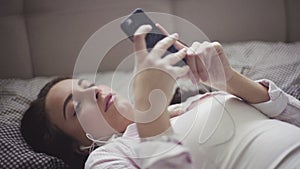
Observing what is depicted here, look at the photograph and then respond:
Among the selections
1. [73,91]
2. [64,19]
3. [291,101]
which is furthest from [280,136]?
[64,19]

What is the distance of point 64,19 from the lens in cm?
186

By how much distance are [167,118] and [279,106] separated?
12.1 inches

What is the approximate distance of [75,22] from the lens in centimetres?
186

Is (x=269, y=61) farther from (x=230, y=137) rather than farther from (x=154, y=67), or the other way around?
(x=154, y=67)

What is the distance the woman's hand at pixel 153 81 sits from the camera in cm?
91

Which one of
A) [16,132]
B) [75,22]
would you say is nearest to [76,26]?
[75,22]

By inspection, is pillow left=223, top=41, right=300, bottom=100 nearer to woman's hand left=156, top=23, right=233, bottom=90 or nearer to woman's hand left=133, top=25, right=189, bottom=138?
woman's hand left=156, top=23, right=233, bottom=90

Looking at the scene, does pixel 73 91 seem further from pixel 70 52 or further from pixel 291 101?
pixel 70 52

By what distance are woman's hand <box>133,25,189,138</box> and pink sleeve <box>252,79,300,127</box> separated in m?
0.26

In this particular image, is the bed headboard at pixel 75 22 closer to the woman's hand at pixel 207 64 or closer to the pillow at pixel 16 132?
the pillow at pixel 16 132

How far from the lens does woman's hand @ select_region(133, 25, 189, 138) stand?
2.98ft

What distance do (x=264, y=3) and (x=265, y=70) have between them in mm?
415

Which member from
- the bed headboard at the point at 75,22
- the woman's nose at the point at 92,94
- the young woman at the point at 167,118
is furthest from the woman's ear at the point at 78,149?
the bed headboard at the point at 75,22

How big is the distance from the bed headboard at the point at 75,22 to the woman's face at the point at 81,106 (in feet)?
2.06
